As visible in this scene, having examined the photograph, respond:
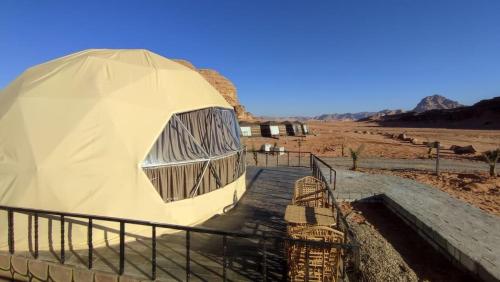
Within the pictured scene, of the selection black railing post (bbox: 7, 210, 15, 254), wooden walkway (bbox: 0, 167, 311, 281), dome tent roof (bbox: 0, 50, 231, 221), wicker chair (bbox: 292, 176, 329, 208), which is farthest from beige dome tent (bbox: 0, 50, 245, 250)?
wicker chair (bbox: 292, 176, 329, 208)

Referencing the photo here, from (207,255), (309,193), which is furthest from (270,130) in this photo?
(207,255)

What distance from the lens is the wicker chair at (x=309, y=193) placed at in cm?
910

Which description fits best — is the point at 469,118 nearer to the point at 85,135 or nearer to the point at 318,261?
the point at 318,261

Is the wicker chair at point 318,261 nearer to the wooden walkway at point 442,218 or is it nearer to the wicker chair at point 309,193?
the wicker chair at point 309,193

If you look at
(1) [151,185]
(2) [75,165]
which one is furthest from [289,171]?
(2) [75,165]

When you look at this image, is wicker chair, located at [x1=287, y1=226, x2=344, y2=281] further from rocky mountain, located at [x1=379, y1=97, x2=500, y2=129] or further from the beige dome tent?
rocky mountain, located at [x1=379, y1=97, x2=500, y2=129]

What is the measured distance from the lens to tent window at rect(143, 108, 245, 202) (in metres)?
8.22

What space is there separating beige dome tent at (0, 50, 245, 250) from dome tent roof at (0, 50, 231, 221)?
21 mm

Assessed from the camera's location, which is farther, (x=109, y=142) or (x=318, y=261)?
(x=109, y=142)

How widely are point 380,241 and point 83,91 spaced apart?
8.94 meters

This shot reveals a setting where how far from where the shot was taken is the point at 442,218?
1089cm

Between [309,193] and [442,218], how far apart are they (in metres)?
4.83

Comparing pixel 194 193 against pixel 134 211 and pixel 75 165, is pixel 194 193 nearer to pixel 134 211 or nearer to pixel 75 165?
pixel 134 211

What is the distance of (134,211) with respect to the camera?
7.61 m
